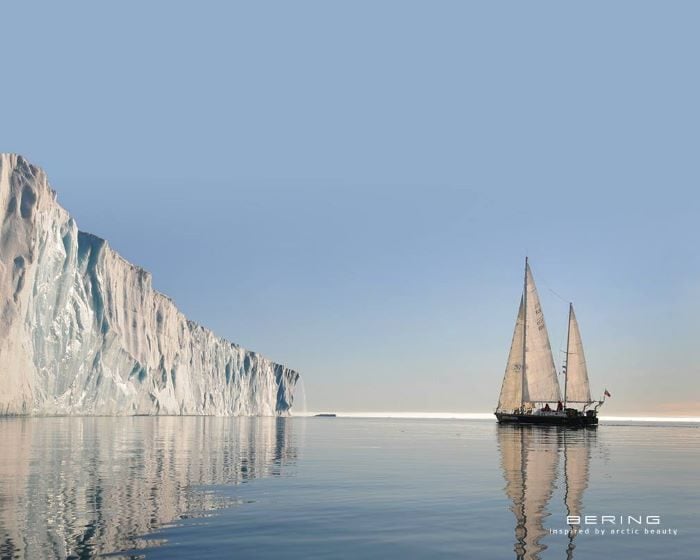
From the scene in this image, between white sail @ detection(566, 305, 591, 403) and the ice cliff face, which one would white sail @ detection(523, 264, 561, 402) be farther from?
the ice cliff face

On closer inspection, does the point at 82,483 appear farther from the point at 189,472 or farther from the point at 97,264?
the point at 97,264

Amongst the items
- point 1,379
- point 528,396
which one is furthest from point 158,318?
point 528,396

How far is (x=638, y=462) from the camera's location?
3403cm

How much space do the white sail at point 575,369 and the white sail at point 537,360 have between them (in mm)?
3862

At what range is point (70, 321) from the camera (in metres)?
101

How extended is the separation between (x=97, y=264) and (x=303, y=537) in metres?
108

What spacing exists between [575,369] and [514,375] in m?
7.56

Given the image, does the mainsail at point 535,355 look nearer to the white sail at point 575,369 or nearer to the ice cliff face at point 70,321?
the white sail at point 575,369

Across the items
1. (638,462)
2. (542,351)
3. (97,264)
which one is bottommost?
(638,462)

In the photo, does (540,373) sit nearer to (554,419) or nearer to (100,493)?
(554,419)

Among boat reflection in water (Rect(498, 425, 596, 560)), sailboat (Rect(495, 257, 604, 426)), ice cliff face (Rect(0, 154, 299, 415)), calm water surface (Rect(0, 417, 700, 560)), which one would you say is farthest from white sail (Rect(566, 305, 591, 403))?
ice cliff face (Rect(0, 154, 299, 415))

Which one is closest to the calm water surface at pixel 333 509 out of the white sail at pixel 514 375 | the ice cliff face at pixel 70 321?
the white sail at pixel 514 375

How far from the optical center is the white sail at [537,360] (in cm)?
8281

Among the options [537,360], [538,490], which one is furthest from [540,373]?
[538,490]
